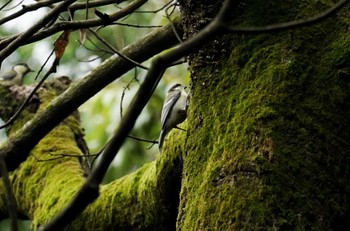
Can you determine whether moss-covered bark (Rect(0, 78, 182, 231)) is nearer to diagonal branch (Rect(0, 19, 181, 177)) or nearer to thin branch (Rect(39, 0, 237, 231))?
diagonal branch (Rect(0, 19, 181, 177))

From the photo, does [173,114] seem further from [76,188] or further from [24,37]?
[24,37]

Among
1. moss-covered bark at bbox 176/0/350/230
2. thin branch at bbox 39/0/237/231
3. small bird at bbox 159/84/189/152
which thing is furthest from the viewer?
small bird at bbox 159/84/189/152

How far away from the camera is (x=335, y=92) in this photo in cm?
137

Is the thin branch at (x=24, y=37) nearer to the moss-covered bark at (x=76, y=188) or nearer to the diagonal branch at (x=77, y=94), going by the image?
the moss-covered bark at (x=76, y=188)

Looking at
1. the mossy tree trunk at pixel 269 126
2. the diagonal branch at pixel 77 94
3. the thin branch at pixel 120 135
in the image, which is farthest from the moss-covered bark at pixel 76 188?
the thin branch at pixel 120 135

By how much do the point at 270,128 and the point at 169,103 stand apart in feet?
3.65

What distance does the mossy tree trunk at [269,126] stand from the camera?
1240mm

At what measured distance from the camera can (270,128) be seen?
4.32 ft

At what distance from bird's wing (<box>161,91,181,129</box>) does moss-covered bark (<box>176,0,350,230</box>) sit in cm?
81

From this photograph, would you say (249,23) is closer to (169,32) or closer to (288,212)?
(288,212)

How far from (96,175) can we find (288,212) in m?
0.66

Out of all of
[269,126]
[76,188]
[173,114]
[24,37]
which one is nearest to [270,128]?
[269,126]

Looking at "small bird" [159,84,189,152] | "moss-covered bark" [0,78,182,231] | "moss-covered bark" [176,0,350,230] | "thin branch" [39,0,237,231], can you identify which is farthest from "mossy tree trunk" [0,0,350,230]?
"small bird" [159,84,189,152]

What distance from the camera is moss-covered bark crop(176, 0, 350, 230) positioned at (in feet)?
4.07
